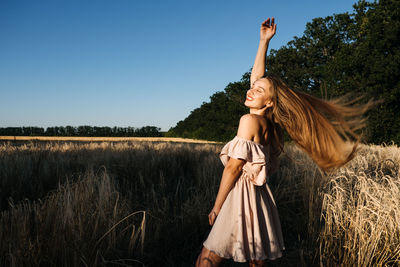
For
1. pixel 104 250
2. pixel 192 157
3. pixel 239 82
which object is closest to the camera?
pixel 104 250

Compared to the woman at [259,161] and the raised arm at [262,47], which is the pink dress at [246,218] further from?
the raised arm at [262,47]

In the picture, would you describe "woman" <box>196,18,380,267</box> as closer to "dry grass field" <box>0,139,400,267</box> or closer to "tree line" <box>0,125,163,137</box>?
"dry grass field" <box>0,139,400,267</box>

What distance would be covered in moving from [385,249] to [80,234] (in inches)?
109

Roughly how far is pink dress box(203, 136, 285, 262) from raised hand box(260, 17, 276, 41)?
0.97 m

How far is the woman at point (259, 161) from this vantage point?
5.39 feet

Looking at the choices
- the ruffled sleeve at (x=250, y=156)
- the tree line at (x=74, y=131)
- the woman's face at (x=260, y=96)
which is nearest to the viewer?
the ruffled sleeve at (x=250, y=156)

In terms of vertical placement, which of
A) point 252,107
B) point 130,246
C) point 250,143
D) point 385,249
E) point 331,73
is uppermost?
point 331,73

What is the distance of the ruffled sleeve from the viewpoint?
1598 mm

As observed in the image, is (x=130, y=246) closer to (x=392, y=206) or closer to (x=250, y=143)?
(x=250, y=143)

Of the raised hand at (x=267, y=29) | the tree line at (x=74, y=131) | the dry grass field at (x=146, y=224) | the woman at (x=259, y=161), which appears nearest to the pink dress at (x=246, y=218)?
the woman at (x=259, y=161)

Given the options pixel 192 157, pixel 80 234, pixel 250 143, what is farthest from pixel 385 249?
pixel 192 157

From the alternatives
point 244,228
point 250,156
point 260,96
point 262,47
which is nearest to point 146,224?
point 244,228

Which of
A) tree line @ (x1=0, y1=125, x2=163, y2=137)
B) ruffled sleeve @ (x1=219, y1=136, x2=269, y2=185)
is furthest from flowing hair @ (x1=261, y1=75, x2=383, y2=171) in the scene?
tree line @ (x1=0, y1=125, x2=163, y2=137)

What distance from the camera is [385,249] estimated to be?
8.59 feet
